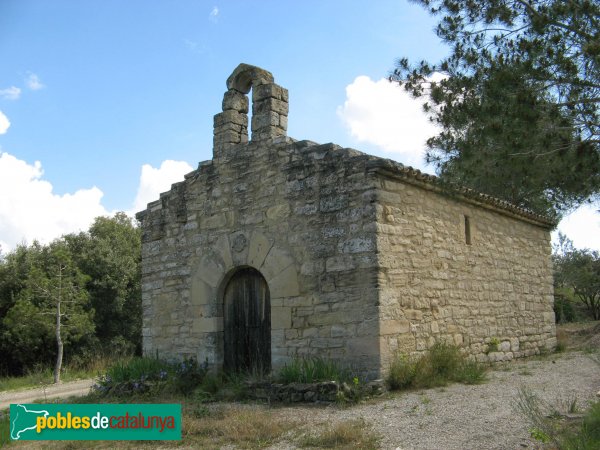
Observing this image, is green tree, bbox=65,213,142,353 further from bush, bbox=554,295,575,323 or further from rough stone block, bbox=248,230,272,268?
bush, bbox=554,295,575,323

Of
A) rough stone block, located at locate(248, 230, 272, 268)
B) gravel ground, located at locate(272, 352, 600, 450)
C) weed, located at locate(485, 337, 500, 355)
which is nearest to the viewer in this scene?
gravel ground, located at locate(272, 352, 600, 450)

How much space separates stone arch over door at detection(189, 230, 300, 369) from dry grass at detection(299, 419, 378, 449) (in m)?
2.68

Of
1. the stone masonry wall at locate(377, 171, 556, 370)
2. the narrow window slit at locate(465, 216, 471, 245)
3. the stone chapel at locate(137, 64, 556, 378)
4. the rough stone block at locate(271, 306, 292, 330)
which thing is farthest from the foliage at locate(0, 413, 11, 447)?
the narrow window slit at locate(465, 216, 471, 245)

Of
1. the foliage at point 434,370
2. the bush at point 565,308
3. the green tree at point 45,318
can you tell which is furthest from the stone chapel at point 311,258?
the bush at point 565,308

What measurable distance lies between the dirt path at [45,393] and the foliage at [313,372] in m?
4.96

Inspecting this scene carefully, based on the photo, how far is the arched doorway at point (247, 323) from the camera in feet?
27.9

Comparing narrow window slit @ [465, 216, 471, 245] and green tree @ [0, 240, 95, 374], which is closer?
narrow window slit @ [465, 216, 471, 245]

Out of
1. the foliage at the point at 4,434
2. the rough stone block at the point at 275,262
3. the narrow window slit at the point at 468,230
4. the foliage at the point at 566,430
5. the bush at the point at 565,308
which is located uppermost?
the narrow window slit at the point at 468,230

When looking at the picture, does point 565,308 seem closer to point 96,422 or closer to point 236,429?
point 236,429

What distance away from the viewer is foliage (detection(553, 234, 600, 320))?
21.5 m

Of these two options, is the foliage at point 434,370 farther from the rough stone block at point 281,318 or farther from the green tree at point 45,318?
the green tree at point 45,318

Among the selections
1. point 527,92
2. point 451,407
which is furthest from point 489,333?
point 527,92

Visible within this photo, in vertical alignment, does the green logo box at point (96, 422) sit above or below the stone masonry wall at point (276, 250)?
below

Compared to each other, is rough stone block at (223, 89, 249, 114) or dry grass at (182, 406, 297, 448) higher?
rough stone block at (223, 89, 249, 114)
